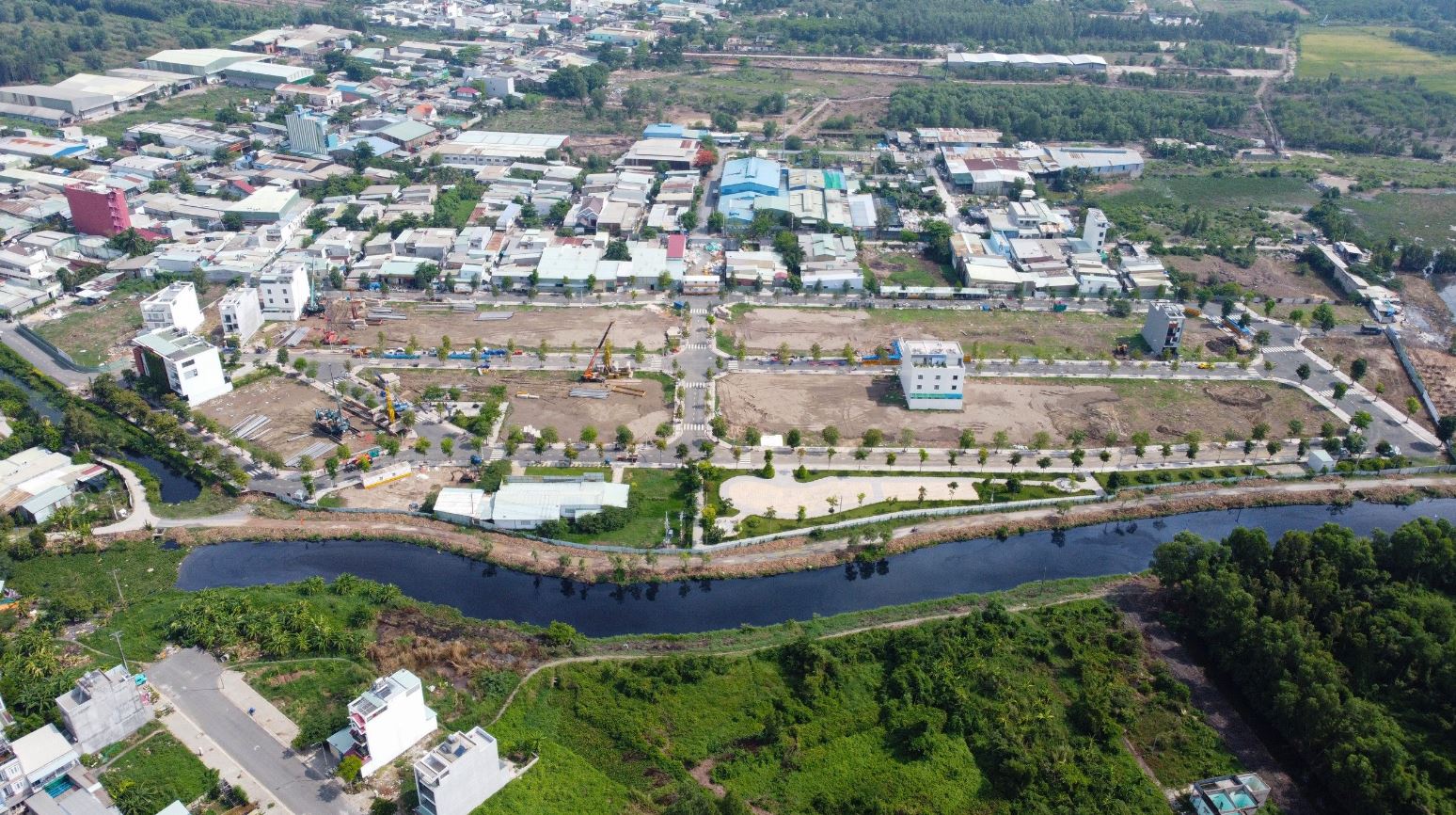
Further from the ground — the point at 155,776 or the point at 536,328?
the point at 536,328

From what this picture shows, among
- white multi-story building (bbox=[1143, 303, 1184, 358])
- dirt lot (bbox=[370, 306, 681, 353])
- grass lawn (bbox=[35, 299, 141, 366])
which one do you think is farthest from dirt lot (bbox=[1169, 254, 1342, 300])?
grass lawn (bbox=[35, 299, 141, 366])

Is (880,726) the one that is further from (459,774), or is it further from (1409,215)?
(1409,215)

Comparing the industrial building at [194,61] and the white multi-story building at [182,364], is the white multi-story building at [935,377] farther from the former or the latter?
the industrial building at [194,61]

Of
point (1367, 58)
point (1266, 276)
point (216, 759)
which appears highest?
point (1367, 58)

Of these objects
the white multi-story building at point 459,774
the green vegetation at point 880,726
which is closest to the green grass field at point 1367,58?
the green vegetation at point 880,726

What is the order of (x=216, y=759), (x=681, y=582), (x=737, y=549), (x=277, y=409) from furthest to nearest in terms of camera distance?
(x=277, y=409) → (x=737, y=549) → (x=681, y=582) → (x=216, y=759)

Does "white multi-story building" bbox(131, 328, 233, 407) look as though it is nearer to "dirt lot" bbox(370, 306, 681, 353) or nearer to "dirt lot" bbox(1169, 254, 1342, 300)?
"dirt lot" bbox(370, 306, 681, 353)

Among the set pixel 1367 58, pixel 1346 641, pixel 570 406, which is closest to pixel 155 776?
pixel 570 406

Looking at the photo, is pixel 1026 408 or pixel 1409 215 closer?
pixel 1026 408
